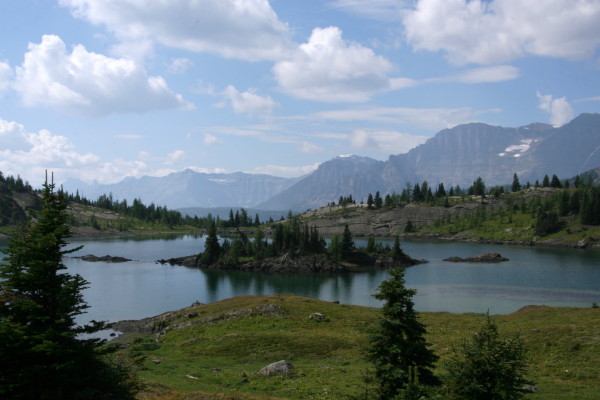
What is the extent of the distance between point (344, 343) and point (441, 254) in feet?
506

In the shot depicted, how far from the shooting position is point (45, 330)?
22219 mm

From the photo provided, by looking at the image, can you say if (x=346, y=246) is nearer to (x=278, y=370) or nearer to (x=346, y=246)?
(x=346, y=246)

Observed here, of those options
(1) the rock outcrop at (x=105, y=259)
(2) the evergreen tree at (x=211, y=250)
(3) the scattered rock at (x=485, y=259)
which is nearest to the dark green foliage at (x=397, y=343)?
(2) the evergreen tree at (x=211, y=250)

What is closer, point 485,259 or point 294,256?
point 294,256

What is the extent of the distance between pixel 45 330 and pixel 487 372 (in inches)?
830

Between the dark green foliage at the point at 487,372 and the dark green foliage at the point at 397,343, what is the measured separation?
4.50m

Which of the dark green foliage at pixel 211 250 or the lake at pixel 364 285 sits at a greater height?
the dark green foliage at pixel 211 250

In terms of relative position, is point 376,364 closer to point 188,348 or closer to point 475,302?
point 188,348

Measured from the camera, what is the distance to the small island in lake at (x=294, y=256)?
14925 centimetres

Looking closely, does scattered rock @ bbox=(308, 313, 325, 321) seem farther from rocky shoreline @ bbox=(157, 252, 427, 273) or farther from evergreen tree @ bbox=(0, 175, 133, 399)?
rocky shoreline @ bbox=(157, 252, 427, 273)

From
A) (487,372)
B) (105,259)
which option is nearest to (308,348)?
(487,372)

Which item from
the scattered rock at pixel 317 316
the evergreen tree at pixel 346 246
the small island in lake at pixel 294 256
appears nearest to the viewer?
the scattered rock at pixel 317 316

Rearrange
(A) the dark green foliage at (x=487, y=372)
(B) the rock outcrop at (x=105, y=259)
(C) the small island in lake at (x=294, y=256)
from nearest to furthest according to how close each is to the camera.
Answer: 1. (A) the dark green foliage at (x=487, y=372)
2. (C) the small island in lake at (x=294, y=256)
3. (B) the rock outcrop at (x=105, y=259)

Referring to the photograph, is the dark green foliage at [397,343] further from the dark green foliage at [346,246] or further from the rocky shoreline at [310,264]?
the dark green foliage at [346,246]
